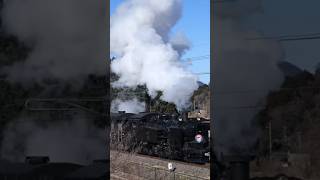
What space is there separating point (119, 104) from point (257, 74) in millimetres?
13877

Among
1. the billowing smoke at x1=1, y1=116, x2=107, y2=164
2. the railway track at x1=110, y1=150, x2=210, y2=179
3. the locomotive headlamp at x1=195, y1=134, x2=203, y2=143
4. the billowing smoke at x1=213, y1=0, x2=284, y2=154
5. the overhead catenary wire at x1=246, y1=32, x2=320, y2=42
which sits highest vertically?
the overhead catenary wire at x1=246, y1=32, x2=320, y2=42

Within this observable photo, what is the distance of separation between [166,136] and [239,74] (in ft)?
38.8

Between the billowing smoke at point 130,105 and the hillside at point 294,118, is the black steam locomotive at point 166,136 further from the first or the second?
the hillside at point 294,118

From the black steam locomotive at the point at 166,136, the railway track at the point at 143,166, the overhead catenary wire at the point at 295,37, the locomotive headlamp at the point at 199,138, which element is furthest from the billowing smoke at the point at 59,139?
the locomotive headlamp at the point at 199,138

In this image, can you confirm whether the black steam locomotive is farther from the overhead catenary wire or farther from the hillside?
the overhead catenary wire

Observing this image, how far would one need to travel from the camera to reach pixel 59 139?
3385 mm

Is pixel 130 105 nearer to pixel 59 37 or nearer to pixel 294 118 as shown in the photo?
pixel 59 37

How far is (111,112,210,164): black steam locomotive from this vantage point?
13422mm

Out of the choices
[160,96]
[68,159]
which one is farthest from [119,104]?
[68,159]

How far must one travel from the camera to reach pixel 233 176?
337 centimetres

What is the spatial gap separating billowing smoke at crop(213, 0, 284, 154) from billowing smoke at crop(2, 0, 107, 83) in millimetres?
838

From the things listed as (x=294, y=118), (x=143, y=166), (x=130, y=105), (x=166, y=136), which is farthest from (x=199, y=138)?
(x=294, y=118)

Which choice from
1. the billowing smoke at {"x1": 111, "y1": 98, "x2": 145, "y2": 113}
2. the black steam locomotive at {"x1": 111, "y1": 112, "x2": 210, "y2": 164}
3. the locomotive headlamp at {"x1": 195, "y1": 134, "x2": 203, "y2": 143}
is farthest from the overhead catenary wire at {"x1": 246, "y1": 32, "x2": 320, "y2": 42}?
the billowing smoke at {"x1": 111, "y1": 98, "x2": 145, "y2": 113}

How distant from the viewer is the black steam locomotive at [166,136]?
→ 13.4 m
